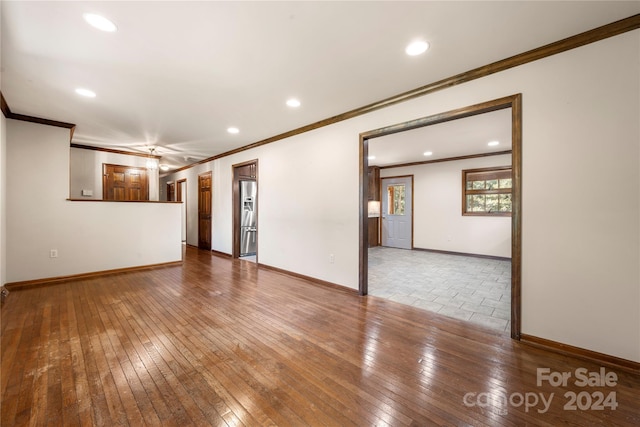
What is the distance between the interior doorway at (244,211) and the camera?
5.95 metres

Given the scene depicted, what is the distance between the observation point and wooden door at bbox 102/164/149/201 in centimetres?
610

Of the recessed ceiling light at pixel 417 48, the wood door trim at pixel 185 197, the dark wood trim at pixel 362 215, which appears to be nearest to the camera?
the recessed ceiling light at pixel 417 48

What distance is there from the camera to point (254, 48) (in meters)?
2.17

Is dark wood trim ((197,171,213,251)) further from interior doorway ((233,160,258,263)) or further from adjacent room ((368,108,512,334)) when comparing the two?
adjacent room ((368,108,512,334))

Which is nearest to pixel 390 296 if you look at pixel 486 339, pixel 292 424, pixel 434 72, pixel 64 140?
pixel 486 339

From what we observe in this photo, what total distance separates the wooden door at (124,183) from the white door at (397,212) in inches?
267

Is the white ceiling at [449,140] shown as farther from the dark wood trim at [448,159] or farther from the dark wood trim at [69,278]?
the dark wood trim at [69,278]

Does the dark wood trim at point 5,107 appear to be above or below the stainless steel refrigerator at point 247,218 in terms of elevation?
above

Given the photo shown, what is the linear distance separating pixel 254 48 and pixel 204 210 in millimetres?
5879

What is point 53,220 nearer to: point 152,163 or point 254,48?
point 152,163

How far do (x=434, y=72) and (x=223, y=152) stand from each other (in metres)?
5.00

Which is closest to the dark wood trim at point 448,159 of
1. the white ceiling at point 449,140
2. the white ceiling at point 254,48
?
the white ceiling at point 449,140

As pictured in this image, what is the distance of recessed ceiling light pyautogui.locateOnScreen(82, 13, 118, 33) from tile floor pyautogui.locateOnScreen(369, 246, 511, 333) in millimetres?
3793

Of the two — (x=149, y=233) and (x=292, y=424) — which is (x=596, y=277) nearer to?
(x=292, y=424)
